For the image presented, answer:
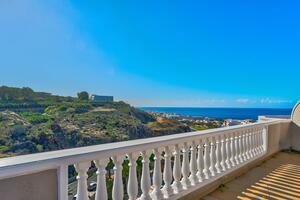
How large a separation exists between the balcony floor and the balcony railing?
202 mm

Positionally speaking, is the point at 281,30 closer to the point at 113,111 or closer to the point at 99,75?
the point at 99,75

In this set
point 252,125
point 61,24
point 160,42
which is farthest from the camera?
point 160,42

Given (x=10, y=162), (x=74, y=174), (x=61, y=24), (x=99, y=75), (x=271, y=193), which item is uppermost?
(x=61, y=24)

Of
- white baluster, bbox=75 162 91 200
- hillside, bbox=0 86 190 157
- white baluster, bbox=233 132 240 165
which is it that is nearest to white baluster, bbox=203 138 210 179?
hillside, bbox=0 86 190 157

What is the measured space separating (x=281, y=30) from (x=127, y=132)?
12698 millimetres

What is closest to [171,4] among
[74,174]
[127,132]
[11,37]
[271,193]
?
[11,37]

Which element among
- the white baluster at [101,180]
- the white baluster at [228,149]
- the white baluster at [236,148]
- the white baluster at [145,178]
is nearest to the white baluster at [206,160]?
the white baluster at [228,149]

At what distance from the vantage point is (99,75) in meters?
12.4

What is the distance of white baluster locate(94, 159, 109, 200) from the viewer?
1.80m

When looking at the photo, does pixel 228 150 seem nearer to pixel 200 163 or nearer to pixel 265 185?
pixel 265 185

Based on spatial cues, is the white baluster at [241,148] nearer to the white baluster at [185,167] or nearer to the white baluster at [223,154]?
the white baluster at [223,154]

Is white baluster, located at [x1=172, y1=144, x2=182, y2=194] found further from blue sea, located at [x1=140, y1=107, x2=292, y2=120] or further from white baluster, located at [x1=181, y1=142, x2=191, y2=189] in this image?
blue sea, located at [x1=140, y1=107, x2=292, y2=120]

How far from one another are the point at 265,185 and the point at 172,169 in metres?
1.72

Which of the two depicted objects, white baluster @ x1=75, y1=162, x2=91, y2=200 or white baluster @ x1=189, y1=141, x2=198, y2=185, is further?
white baluster @ x1=189, y1=141, x2=198, y2=185
